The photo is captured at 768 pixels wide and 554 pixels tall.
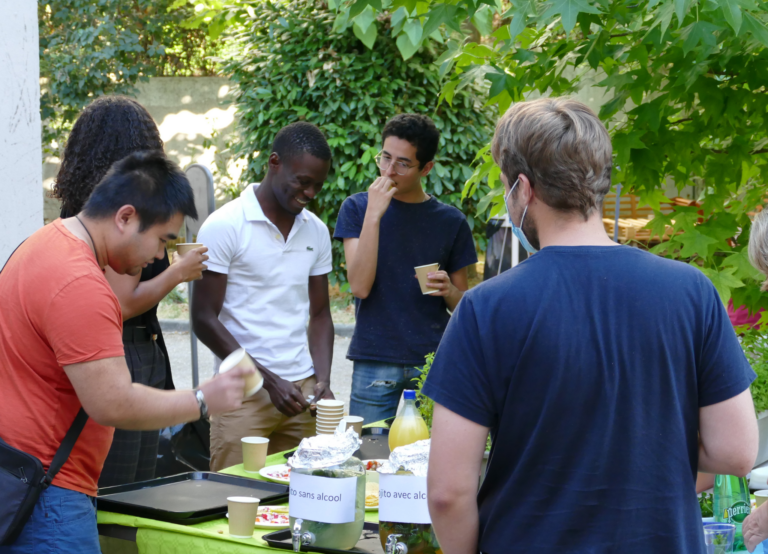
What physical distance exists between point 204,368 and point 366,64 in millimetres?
3459

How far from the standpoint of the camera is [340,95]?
796cm

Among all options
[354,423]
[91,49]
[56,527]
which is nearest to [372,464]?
[354,423]

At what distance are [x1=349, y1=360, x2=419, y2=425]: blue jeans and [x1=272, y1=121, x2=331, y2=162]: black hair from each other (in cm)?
89

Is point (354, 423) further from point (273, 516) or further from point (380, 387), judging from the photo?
point (380, 387)

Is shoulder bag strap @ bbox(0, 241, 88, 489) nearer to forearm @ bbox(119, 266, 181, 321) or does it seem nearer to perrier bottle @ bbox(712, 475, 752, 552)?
Result: forearm @ bbox(119, 266, 181, 321)

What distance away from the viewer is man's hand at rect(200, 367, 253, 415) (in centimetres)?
184

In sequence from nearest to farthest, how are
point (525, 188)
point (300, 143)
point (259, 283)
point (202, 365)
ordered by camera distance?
point (525, 188), point (259, 283), point (300, 143), point (202, 365)

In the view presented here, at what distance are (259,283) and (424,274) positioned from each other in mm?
628

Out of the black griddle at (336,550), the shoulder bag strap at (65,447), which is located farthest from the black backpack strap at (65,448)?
the black griddle at (336,550)

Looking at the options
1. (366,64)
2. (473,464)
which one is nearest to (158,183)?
(473,464)

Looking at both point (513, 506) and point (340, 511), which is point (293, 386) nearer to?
point (340, 511)

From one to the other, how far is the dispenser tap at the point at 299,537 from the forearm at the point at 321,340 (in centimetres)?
147

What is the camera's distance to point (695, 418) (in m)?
1.38

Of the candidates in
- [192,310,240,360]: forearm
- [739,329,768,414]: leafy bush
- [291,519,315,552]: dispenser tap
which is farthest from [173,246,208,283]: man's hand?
[739,329,768,414]: leafy bush
